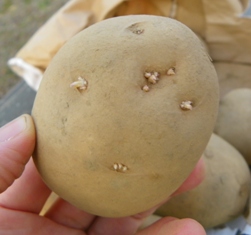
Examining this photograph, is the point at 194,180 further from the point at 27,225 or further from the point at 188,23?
the point at 188,23

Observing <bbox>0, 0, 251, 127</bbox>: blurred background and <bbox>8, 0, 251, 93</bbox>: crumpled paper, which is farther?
<bbox>0, 0, 251, 127</bbox>: blurred background

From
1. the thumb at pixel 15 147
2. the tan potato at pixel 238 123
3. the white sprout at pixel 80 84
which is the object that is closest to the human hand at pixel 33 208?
the thumb at pixel 15 147

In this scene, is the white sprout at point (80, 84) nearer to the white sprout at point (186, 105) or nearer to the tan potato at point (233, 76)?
the white sprout at point (186, 105)

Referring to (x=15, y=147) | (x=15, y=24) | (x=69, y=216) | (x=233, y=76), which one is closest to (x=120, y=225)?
(x=69, y=216)

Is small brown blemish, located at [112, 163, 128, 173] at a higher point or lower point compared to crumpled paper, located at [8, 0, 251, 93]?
higher

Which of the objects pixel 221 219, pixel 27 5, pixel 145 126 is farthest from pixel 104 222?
pixel 27 5

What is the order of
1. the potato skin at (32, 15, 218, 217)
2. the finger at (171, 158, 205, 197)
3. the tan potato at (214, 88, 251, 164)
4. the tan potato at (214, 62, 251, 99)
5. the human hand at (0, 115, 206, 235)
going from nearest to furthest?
the potato skin at (32, 15, 218, 217) → the human hand at (0, 115, 206, 235) → the finger at (171, 158, 205, 197) → the tan potato at (214, 88, 251, 164) → the tan potato at (214, 62, 251, 99)

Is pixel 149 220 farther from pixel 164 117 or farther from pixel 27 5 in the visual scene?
pixel 27 5

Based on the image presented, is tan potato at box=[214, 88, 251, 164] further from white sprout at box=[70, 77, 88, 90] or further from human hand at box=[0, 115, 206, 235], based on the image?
white sprout at box=[70, 77, 88, 90]

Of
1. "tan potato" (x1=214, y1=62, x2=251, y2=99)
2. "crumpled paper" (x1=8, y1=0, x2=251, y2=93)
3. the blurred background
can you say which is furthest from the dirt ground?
"tan potato" (x1=214, y1=62, x2=251, y2=99)
